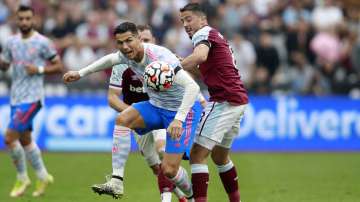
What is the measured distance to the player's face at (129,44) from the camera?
991 centimetres

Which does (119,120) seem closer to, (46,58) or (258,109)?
(46,58)

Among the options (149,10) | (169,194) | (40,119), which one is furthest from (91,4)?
(169,194)

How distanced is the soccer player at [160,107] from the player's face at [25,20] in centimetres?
362

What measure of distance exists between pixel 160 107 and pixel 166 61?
0.68 metres

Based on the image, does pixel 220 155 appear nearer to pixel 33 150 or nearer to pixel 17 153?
pixel 33 150

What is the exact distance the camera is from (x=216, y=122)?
35.0 feet

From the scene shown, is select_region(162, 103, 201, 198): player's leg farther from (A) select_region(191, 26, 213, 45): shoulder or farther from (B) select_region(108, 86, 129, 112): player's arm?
(B) select_region(108, 86, 129, 112): player's arm

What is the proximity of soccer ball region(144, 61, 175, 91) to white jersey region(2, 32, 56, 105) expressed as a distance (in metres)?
4.38

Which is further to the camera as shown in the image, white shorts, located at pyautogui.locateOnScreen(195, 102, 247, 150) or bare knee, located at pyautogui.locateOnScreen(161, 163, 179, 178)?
white shorts, located at pyautogui.locateOnScreen(195, 102, 247, 150)

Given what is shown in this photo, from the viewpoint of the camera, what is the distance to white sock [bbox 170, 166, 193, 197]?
33.9 feet

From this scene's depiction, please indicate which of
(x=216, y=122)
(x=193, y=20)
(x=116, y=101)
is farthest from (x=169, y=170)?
(x=193, y=20)

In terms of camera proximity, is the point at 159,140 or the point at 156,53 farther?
the point at 159,140

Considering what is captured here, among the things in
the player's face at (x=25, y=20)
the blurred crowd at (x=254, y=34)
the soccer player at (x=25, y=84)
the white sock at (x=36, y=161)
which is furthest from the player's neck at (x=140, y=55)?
the blurred crowd at (x=254, y=34)

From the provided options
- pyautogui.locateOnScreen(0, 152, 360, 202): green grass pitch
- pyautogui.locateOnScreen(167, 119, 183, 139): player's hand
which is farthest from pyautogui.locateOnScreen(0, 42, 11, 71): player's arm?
pyautogui.locateOnScreen(167, 119, 183, 139): player's hand
